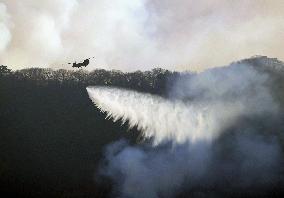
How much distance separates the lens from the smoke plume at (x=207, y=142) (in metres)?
47.2

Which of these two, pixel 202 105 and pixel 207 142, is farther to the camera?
pixel 207 142

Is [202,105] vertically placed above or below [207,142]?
above

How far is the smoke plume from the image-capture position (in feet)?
155

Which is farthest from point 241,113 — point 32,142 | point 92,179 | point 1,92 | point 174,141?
point 1,92

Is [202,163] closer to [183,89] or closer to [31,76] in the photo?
[183,89]

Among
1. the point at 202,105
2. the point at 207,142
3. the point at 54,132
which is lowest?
the point at 54,132

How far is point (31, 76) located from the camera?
2032 inches

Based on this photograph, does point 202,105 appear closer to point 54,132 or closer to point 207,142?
point 207,142

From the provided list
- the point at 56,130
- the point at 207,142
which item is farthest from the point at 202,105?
the point at 56,130

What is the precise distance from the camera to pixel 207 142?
48312mm

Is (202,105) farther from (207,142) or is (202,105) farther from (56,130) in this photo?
(56,130)

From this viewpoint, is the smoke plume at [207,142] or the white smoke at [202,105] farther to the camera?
the smoke plume at [207,142]

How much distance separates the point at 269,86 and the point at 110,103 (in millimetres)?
15355

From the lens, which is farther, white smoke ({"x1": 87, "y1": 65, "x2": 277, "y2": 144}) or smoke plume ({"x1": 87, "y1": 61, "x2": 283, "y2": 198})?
smoke plume ({"x1": 87, "y1": 61, "x2": 283, "y2": 198})
